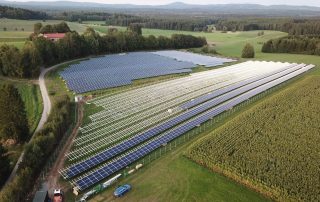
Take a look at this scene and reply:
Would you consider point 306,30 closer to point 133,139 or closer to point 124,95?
point 124,95

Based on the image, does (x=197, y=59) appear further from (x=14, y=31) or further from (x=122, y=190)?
(x=14, y=31)

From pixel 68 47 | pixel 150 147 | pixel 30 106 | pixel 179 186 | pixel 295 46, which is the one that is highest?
pixel 68 47

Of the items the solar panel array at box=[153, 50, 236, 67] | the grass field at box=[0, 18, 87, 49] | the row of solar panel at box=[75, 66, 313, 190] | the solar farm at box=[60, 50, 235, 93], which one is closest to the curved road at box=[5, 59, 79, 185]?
the solar farm at box=[60, 50, 235, 93]

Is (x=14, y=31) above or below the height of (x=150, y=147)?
above

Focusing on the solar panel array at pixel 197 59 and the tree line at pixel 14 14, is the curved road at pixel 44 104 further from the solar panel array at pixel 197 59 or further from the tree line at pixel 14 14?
the tree line at pixel 14 14

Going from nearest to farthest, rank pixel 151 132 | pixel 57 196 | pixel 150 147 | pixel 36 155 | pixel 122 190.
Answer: pixel 57 196, pixel 122 190, pixel 36 155, pixel 150 147, pixel 151 132

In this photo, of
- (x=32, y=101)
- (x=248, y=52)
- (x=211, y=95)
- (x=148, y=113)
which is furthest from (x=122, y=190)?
(x=248, y=52)

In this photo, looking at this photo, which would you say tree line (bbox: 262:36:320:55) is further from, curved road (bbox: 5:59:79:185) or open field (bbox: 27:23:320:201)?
curved road (bbox: 5:59:79:185)
